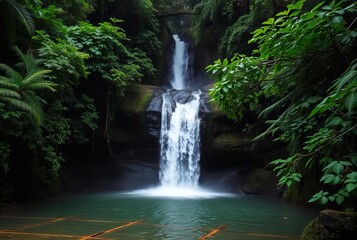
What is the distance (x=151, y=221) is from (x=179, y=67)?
52.7ft

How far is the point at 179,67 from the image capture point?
21.7 meters

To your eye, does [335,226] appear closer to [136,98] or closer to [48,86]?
[48,86]

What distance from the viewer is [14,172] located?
380 inches

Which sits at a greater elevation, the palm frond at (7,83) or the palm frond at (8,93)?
the palm frond at (7,83)

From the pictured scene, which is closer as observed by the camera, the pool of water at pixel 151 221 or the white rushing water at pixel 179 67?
the pool of water at pixel 151 221

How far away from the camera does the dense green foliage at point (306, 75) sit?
122 inches

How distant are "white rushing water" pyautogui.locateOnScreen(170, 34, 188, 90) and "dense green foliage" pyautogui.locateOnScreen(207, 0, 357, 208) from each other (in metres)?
16.1

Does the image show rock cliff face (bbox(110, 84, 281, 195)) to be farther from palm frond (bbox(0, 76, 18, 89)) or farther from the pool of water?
palm frond (bbox(0, 76, 18, 89))

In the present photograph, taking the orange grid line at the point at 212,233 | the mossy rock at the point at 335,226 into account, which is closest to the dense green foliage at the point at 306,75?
the mossy rock at the point at 335,226

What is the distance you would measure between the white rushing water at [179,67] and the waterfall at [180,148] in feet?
21.4

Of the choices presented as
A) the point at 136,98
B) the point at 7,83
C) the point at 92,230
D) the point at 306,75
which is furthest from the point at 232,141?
the point at 306,75

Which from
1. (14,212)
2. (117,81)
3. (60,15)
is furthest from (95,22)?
(14,212)

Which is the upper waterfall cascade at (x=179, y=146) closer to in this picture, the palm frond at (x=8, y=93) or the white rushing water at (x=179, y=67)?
the white rushing water at (x=179, y=67)

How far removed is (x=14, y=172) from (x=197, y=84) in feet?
42.3
